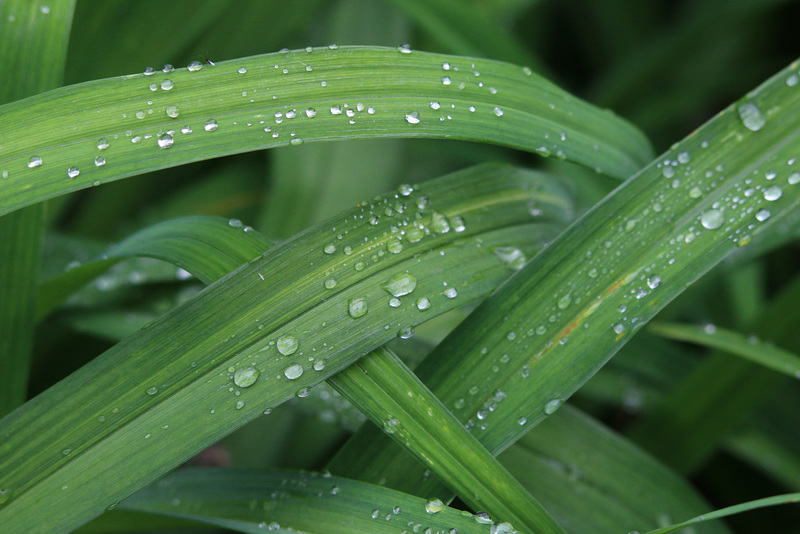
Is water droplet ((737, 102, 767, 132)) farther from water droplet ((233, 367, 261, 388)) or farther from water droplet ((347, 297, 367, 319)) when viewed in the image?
water droplet ((233, 367, 261, 388))

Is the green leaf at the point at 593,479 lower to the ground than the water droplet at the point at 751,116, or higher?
lower

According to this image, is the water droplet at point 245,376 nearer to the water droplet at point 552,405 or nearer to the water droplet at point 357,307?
the water droplet at point 357,307

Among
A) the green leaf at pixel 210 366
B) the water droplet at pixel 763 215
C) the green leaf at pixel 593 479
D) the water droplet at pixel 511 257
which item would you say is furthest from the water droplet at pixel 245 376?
the water droplet at pixel 763 215

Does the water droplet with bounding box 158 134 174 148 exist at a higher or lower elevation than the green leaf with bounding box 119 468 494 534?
higher

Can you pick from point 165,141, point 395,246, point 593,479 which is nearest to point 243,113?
point 165,141

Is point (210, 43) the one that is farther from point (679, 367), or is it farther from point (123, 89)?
point (679, 367)

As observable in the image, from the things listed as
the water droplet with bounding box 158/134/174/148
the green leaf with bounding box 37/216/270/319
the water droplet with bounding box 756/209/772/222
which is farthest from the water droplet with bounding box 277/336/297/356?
the water droplet with bounding box 756/209/772/222
